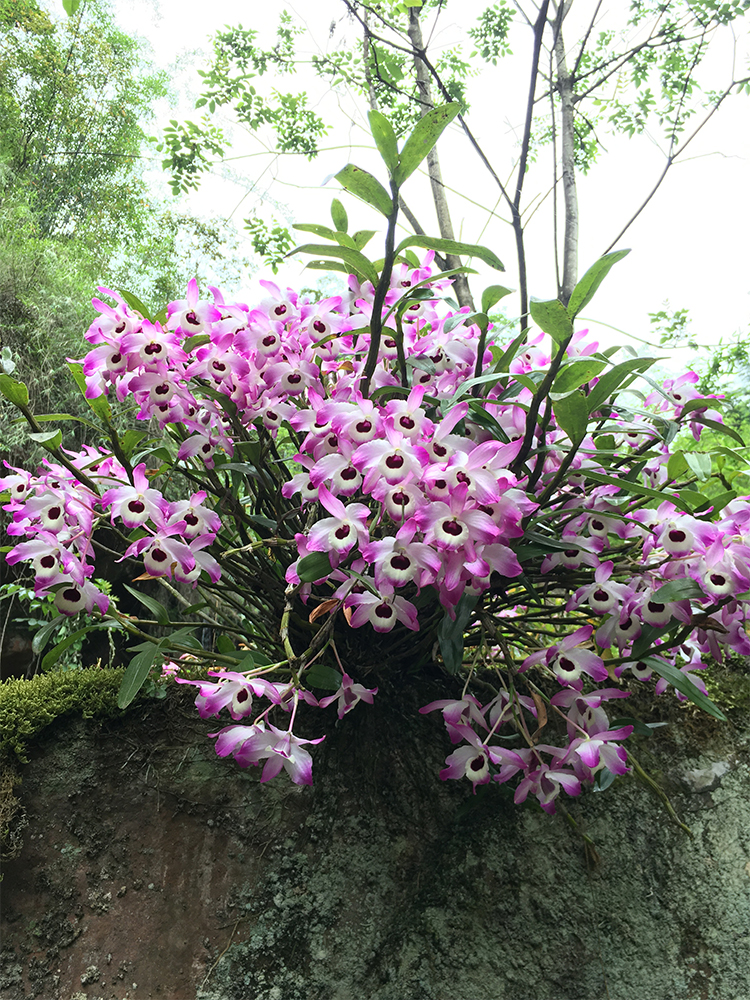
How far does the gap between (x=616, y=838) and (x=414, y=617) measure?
16.3 inches

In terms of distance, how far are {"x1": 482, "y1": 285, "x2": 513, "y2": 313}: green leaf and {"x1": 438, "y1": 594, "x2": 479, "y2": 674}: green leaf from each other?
0.25 meters

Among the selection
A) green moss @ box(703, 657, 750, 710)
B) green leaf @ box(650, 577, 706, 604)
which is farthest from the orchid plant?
green moss @ box(703, 657, 750, 710)

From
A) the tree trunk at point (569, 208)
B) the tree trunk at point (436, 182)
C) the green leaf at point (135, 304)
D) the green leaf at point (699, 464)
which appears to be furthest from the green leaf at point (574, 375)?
the tree trunk at point (436, 182)

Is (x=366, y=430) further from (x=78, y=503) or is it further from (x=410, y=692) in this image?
(x=410, y=692)

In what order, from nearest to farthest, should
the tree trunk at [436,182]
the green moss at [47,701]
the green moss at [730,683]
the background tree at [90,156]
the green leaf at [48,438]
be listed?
the green leaf at [48,438], the green moss at [47,701], the green moss at [730,683], the tree trunk at [436,182], the background tree at [90,156]

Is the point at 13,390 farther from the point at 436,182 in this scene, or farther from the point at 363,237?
the point at 436,182

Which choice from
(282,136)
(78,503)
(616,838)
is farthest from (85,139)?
(616,838)

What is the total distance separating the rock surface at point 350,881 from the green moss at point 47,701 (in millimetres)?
18

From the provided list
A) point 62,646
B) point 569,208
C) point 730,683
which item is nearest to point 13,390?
point 62,646

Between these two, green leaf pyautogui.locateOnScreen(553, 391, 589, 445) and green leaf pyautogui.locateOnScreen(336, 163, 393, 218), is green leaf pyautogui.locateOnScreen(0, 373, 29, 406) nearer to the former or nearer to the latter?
green leaf pyautogui.locateOnScreen(336, 163, 393, 218)

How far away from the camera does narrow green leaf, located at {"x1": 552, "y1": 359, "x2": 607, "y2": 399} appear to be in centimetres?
48

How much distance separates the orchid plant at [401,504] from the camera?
44 centimetres

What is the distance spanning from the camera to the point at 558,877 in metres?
0.63

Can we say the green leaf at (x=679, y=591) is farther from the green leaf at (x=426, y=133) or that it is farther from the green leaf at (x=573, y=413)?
→ the green leaf at (x=426, y=133)
